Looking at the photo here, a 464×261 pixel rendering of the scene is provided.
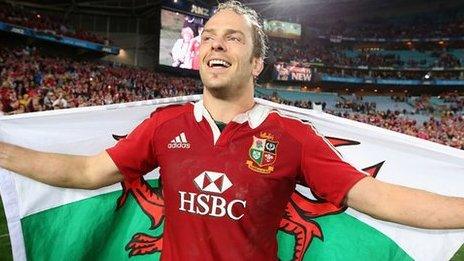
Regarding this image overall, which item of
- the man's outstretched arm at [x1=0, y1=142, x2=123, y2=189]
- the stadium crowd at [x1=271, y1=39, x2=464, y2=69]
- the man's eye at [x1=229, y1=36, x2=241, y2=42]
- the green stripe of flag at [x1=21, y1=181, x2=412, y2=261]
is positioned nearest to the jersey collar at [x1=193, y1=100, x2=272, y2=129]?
the man's eye at [x1=229, y1=36, x2=241, y2=42]

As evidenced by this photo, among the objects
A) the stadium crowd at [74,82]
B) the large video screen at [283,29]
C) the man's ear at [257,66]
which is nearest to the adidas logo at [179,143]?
the man's ear at [257,66]

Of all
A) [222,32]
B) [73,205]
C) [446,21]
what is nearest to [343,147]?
[222,32]

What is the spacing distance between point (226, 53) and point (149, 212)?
3.88 feet

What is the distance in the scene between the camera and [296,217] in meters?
2.78

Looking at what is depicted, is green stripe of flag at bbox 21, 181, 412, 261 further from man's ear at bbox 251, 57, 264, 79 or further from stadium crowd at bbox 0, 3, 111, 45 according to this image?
stadium crowd at bbox 0, 3, 111, 45

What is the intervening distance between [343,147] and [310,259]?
68cm

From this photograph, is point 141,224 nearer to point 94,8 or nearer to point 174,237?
point 174,237

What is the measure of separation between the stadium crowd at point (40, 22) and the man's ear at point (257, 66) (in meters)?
31.3

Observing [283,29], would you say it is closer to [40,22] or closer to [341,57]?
[341,57]

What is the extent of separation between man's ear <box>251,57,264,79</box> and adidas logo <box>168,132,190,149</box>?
1.49 feet

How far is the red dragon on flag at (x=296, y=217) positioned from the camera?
2762 mm

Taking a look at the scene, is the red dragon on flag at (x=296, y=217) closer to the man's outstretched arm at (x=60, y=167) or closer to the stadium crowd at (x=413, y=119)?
the man's outstretched arm at (x=60, y=167)

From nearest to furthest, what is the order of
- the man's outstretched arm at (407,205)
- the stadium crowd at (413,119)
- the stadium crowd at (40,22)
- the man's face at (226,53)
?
the man's outstretched arm at (407,205) < the man's face at (226,53) < the stadium crowd at (413,119) < the stadium crowd at (40,22)

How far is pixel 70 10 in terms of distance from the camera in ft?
127
